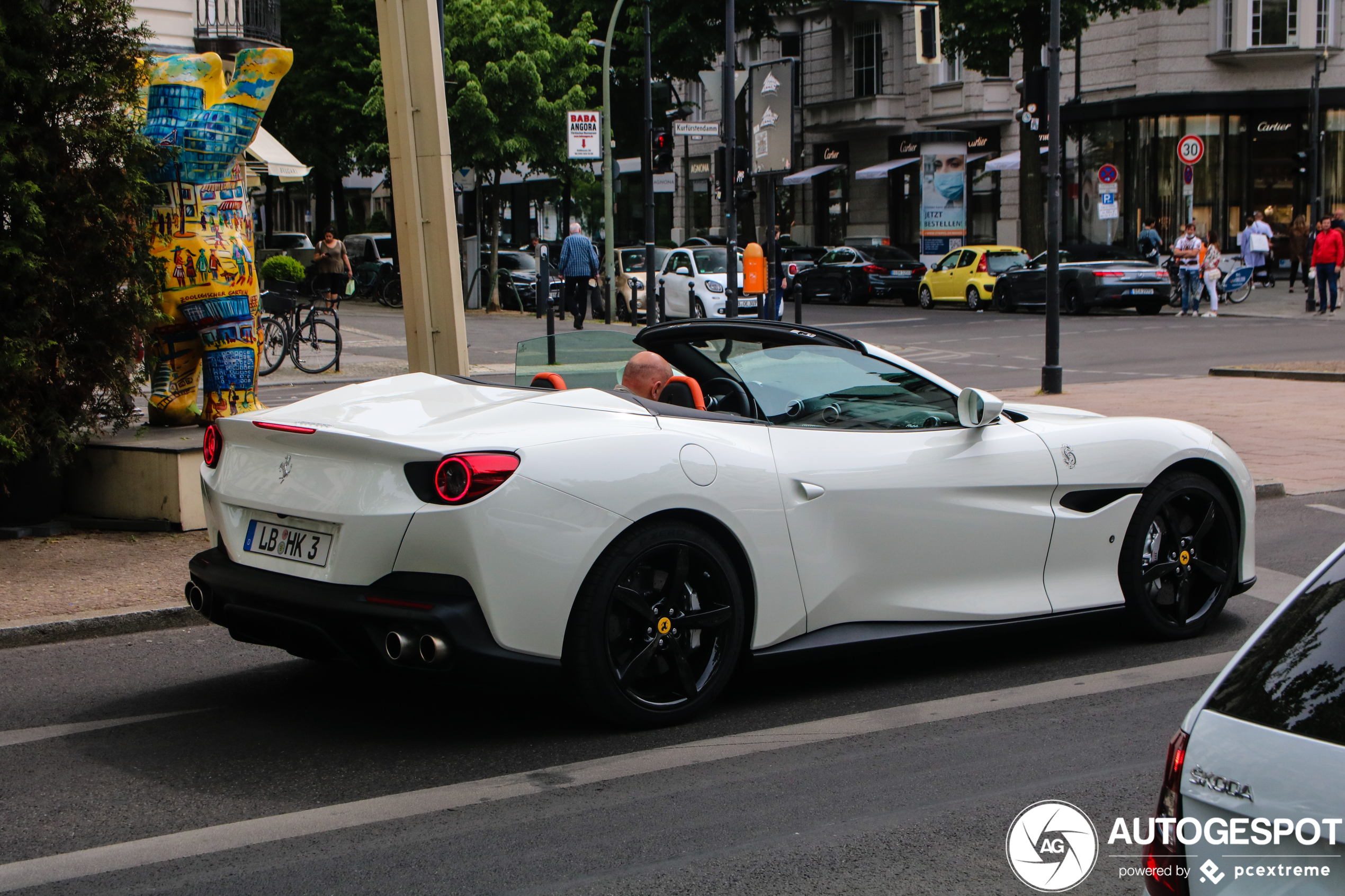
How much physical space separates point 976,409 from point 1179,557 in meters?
1.22

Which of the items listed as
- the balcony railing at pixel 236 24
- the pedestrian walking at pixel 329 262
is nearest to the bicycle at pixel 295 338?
the balcony railing at pixel 236 24

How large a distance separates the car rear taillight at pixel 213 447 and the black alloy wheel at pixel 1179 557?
3325mm

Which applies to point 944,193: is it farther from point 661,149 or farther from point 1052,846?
point 1052,846

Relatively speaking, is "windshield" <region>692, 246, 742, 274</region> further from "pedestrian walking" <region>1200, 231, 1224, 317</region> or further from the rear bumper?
the rear bumper

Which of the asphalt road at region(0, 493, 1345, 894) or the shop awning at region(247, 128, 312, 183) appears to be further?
the shop awning at region(247, 128, 312, 183)

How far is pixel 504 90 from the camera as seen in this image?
120 ft

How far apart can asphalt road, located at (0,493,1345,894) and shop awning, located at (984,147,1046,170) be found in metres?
40.9

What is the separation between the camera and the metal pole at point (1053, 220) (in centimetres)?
1628

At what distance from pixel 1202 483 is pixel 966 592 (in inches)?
48.0

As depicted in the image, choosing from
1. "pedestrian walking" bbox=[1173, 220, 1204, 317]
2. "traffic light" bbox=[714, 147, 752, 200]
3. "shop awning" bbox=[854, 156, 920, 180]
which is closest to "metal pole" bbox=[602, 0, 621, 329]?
"traffic light" bbox=[714, 147, 752, 200]

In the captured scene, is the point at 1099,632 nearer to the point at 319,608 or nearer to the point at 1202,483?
the point at 1202,483

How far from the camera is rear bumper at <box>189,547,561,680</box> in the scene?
4152 millimetres

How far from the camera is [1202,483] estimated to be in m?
5.75

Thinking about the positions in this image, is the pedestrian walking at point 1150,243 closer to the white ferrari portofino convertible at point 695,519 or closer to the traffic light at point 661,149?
the traffic light at point 661,149
